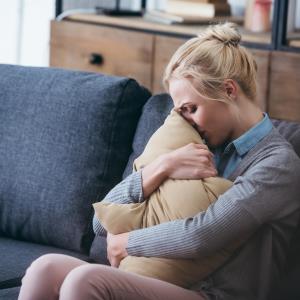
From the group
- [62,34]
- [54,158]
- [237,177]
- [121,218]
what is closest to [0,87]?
[54,158]

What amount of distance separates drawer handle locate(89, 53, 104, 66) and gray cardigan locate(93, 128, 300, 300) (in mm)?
1684

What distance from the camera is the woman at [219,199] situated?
6.23ft

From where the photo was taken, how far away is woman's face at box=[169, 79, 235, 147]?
2053mm

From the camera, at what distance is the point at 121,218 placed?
207 cm

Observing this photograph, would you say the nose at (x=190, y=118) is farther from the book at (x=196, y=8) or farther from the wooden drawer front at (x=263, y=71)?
the book at (x=196, y=8)

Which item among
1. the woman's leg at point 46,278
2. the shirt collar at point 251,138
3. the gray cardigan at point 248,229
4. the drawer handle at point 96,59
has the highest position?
the shirt collar at point 251,138

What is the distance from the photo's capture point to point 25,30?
13.8 ft

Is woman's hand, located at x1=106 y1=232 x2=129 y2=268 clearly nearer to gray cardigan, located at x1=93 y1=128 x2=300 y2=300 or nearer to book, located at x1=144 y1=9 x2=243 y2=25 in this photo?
gray cardigan, located at x1=93 y1=128 x2=300 y2=300

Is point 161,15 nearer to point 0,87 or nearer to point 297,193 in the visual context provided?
point 0,87

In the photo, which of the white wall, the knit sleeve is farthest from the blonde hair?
the white wall

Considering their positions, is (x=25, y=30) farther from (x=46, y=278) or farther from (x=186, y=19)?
(x=46, y=278)

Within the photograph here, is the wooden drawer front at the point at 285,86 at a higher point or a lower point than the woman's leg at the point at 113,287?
higher

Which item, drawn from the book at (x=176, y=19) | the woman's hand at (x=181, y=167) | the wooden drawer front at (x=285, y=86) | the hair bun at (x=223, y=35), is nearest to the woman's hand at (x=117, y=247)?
the woman's hand at (x=181, y=167)

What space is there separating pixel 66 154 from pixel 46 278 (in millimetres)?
551
